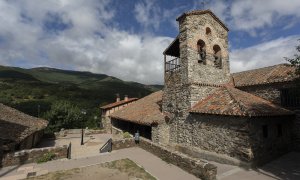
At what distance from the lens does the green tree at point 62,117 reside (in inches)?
1092

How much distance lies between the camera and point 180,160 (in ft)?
36.3

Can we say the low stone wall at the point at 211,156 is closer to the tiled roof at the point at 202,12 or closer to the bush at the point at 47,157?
the bush at the point at 47,157

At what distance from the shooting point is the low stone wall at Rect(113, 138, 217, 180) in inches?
368

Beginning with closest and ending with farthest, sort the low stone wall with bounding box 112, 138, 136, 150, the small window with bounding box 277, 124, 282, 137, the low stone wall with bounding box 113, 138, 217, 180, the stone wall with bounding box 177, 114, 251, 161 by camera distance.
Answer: the low stone wall with bounding box 113, 138, 217, 180
the stone wall with bounding box 177, 114, 251, 161
the small window with bounding box 277, 124, 282, 137
the low stone wall with bounding box 112, 138, 136, 150

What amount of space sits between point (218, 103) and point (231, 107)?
1426 mm

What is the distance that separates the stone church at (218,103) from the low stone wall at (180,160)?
2183 millimetres

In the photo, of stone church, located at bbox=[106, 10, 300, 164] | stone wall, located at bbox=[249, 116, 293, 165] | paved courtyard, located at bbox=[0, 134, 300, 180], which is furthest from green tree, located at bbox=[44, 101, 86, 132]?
stone wall, located at bbox=[249, 116, 293, 165]

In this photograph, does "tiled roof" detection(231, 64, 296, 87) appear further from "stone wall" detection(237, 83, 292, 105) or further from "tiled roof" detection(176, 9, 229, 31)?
"tiled roof" detection(176, 9, 229, 31)

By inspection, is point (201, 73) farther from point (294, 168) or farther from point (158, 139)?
point (294, 168)

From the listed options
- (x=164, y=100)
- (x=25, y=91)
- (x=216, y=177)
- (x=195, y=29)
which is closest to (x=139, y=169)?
(x=216, y=177)

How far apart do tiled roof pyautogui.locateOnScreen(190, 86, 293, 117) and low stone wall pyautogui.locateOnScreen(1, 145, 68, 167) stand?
9101mm

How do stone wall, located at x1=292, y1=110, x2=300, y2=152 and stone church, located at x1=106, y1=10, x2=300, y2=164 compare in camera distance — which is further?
stone wall, located at x1=292, y1=110, x2=300, y2=152

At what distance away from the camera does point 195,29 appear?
15.7m

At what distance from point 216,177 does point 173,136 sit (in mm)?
6801
